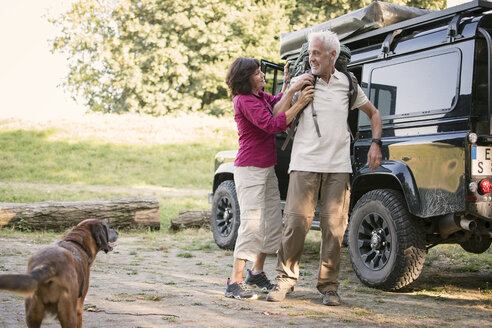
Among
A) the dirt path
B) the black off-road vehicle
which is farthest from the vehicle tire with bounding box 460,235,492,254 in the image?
the dirt path

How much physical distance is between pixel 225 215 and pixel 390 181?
327 cm

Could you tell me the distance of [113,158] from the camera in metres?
20.8

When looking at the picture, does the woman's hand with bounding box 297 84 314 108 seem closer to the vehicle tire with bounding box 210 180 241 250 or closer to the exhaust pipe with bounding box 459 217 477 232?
the exhaust pipe with bounding box 459 217 477 232

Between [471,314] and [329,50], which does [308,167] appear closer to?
[329,50]

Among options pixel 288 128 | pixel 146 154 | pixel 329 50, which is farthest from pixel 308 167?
pixel 146 154

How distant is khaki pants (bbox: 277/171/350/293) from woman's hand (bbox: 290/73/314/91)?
0.68m

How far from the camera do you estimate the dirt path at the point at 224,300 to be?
14.1ft

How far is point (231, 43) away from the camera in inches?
1219

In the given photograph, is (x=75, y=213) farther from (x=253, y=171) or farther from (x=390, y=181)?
(x=390, y=181)

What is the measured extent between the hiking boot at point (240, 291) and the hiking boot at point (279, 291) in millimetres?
149

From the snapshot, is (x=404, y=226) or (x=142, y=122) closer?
(x=404, y=226)

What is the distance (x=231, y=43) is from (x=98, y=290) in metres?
26.6

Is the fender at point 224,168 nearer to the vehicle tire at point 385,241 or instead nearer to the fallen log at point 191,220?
the fallen log at point 191,220

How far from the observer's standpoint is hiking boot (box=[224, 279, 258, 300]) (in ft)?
16.6
